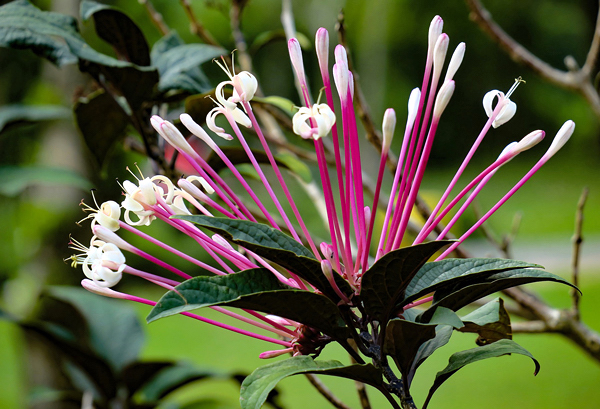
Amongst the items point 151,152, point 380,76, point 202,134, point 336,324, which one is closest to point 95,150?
point 151,152

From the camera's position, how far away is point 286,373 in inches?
10.8

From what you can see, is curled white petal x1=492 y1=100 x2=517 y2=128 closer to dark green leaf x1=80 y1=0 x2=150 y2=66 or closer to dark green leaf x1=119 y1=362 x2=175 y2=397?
dark green leaf x1=80 y1=0 x2=150 y2=66

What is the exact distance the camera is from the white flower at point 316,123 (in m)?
0.28

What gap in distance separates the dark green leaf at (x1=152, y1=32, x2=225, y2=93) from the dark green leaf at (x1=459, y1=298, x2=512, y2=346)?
0.36 metres


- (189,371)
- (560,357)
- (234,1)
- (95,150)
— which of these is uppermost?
(560,357)

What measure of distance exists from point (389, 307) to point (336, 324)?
0.03m

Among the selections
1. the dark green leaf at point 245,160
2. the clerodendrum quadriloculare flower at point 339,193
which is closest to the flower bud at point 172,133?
the clerodendrum quadriloculare flower at point 339,193

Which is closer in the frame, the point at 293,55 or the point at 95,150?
the point at 293,55

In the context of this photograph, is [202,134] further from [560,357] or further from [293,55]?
[560,357]

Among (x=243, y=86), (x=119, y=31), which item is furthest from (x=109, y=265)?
(x=119, y=31)

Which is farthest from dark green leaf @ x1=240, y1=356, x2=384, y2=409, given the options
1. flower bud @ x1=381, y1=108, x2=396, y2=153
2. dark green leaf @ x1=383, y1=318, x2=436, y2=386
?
flower bud @ x1=381, y1=108, x2=396, y2=153

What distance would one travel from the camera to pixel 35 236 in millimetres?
1226

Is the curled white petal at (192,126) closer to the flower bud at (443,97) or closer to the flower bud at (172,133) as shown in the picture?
the flower bud at (172,133)

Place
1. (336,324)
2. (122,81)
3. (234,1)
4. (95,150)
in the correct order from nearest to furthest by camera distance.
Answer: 1. (336,324)
2. (122,81)
3. (95,150)
4. (234,1)
